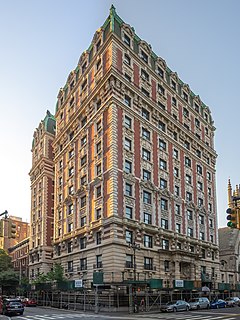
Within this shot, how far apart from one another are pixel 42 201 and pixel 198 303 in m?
40.4

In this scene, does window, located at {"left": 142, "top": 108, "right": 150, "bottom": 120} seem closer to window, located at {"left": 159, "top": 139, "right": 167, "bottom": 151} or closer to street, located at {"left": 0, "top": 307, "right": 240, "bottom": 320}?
window, located at {"left": 159, "top": 139, "right": 167, "bottom": 151}

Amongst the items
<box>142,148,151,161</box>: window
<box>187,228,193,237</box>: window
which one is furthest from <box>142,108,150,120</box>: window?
<box>187,228,193,237</box>: window

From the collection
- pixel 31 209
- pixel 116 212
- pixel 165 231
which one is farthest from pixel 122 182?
pixel 31 209

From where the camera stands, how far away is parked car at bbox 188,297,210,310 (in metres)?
48.2

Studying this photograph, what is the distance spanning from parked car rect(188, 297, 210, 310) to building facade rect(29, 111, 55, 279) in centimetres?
3303

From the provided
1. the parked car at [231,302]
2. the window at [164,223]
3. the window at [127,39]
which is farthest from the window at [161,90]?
the parked car at [231,302]

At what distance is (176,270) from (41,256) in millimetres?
29087

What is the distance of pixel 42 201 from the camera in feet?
258

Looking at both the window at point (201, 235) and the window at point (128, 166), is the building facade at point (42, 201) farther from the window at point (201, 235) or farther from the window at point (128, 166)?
the window at point (128, 166)

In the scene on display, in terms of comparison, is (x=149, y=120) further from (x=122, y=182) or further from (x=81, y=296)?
(x=81, y=296)

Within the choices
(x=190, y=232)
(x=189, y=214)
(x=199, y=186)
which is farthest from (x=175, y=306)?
(x=199, y=186)

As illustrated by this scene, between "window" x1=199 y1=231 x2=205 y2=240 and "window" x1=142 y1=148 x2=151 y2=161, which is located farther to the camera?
"window" x1=199 y1=231 x2=205 y2=240

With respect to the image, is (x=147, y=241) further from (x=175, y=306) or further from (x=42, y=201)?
(x=42, y=201)

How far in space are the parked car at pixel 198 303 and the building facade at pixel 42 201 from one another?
33.0 metres
